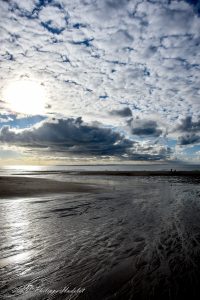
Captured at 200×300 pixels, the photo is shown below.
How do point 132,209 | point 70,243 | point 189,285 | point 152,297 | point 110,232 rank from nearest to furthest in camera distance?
1. point 152,297
2. point 189,285
3. point 70,243
4. point 110,232
5. point 132,209

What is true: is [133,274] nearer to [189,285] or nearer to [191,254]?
[189,285]

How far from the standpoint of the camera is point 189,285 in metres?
6.73

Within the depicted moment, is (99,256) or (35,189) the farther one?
(35,189)

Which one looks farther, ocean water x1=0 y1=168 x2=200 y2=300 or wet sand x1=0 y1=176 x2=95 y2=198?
wet sand x1=0 y1=176 x2=95 y2=198

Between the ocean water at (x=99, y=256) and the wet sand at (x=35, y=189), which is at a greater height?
the ocean water at (x=99, y=256)

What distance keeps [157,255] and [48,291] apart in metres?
4.62

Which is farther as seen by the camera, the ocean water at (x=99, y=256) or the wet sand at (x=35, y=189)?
the wet sand at (x=35, y=189)

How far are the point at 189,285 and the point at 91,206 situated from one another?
529 inches

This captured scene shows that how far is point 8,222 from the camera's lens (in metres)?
13.7

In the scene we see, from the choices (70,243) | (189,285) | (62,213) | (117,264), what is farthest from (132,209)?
(189,285)

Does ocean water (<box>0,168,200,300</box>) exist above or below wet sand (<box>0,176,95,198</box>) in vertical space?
above

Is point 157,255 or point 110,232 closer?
point 157,255

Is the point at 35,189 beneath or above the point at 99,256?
beneath

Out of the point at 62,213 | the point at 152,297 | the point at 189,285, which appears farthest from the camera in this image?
the point at 62,213
